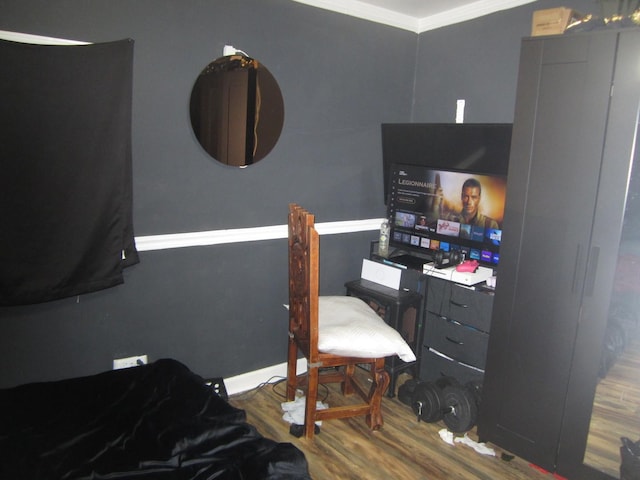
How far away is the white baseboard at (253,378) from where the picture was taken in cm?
286

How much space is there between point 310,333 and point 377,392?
539mm

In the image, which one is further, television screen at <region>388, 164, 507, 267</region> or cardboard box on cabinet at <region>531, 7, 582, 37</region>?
television screen at <region>388, 164, 507, 267</region>

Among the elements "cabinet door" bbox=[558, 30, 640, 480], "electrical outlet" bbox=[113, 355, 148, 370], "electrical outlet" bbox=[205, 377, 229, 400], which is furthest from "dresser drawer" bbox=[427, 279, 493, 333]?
"electrical outlet" bbox=[113, 355, 148, 370]

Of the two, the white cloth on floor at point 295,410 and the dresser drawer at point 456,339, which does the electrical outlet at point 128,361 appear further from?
the dresser drawer at point 456,339

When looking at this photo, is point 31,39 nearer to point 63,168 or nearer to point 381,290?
point 63,168

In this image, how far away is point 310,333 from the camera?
2.29 meters

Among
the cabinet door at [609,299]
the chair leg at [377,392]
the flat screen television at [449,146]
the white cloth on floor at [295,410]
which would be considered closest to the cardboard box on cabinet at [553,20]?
the cabinet door at [609,299]

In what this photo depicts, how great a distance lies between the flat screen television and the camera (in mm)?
2680

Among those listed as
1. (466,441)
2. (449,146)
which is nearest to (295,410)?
(466,441)

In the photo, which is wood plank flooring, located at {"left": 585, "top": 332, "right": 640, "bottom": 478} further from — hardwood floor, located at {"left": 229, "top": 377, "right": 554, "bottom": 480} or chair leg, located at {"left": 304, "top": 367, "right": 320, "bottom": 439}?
chair leg, located at {"left": 304, "top": 367, "right": 320, "bottom": 439}

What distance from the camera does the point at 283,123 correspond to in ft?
9.22

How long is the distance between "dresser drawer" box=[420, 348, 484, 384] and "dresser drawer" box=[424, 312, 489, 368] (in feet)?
0.13

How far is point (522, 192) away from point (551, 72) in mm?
514

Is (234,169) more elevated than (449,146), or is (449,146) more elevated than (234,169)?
(449,146)
